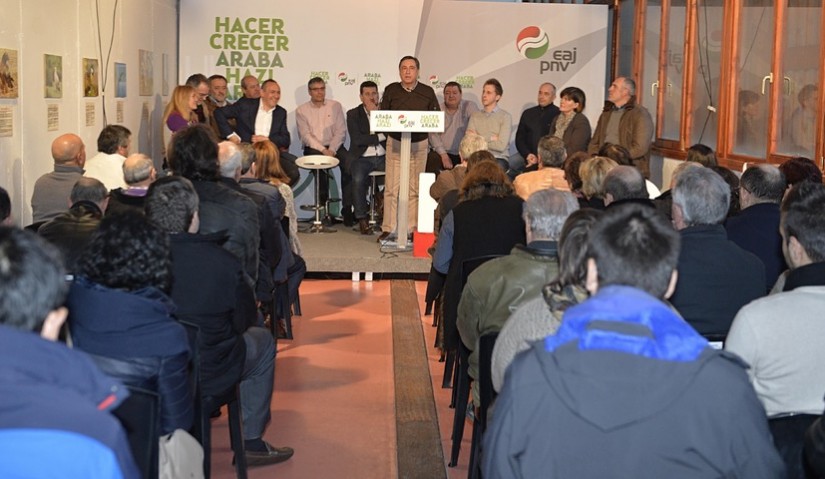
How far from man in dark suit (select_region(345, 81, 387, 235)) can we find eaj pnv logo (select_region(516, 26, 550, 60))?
1.90 meters

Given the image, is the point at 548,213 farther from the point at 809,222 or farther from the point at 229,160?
the point at 229,160

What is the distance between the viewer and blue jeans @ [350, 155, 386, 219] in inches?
463

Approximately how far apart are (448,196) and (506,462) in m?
Answer: 4.91

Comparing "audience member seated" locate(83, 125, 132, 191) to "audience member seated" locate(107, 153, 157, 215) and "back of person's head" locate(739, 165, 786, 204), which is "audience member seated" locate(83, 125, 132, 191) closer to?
"audience member seated" locate(107, 153, 157, 215)

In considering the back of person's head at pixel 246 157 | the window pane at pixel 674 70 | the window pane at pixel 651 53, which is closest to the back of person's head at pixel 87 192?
the back of person's head at pixel 246 157

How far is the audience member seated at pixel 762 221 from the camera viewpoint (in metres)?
5.12

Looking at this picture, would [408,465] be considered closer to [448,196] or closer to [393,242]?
[448,196]

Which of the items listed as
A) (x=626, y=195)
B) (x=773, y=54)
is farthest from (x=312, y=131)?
(x=626, y=195)

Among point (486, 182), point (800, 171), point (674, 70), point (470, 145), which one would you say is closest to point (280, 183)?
point (470, 145)

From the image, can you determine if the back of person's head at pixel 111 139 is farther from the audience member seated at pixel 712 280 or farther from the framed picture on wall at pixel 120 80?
the audience member seated at pixel 712 280

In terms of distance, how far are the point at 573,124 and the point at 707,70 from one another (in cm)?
131

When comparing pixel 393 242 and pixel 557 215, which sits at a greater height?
pixel 557 215

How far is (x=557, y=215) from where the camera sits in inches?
156

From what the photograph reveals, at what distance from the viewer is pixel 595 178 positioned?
613 centimetres
